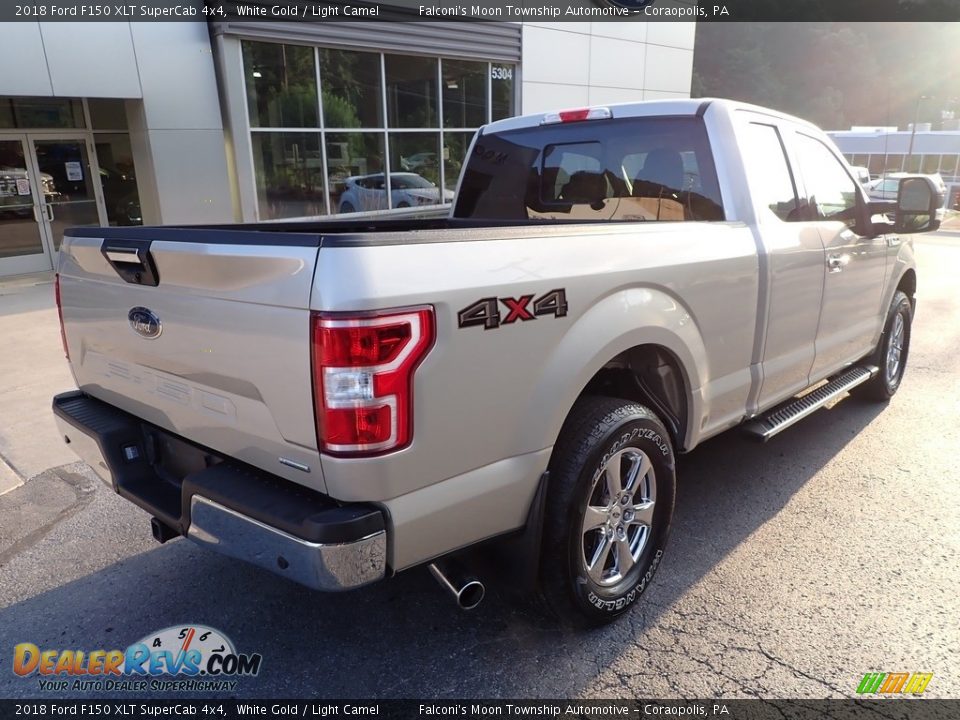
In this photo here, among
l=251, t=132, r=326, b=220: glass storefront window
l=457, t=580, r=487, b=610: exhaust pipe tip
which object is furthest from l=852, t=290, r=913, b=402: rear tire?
l=251, t=132, r=326, b=220: glass storefront window

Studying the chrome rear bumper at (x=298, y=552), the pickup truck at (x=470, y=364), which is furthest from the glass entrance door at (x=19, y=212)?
the chrome rear bumper at (x=298, y=552)

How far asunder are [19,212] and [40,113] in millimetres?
1586

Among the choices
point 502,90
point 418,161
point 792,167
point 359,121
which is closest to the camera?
point 792,167

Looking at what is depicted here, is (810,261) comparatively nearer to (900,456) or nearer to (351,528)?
(900,456)

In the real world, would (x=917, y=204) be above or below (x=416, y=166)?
below

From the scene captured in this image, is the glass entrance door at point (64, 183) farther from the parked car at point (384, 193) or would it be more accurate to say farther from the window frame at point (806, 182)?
the window frame at point (806, 182)

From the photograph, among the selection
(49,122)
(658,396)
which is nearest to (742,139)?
(658,396)

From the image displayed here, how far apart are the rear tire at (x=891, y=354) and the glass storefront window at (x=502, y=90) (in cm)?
1107

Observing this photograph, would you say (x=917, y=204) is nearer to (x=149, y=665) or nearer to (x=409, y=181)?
(x=149, y=665)

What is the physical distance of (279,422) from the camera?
Answer: 203 centimetres

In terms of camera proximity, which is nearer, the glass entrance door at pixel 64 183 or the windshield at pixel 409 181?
the glass entrance door at pixel 64 183

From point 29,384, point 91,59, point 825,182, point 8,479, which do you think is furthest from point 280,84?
point 825,182

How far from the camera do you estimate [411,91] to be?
1374 cm

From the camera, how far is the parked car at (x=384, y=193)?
1312cm
